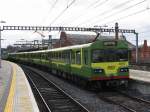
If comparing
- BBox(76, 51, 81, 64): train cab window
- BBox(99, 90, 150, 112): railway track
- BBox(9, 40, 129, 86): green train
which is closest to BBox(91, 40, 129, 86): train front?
BBox(9, 40, 129, 86): green train

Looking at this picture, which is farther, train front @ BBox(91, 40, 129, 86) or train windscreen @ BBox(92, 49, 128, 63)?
train windscreen @ BBox(92, 49, 128, 63)

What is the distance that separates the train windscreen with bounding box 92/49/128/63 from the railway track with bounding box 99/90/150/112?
1.78 m

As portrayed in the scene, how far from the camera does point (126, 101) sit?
16812mm

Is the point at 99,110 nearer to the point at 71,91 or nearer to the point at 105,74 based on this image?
the point at 105,74

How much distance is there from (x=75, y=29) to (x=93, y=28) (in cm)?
395

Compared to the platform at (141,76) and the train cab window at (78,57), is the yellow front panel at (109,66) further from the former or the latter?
the train cab window at (78,57)

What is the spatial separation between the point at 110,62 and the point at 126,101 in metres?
3.46

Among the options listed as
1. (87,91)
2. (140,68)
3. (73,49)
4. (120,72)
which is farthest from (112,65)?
(140,68)

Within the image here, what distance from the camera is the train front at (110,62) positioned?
19.5 metres

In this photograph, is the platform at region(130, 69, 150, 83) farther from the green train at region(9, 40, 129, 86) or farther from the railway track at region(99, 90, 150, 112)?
the railway track at region(99, 90, 150, 112)

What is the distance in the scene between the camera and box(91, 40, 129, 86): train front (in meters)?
19.5

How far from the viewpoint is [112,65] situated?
19797mm

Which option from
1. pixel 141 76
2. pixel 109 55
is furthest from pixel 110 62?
pixel 141 76

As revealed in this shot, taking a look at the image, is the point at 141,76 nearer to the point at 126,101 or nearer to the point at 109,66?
the point at 109,66
